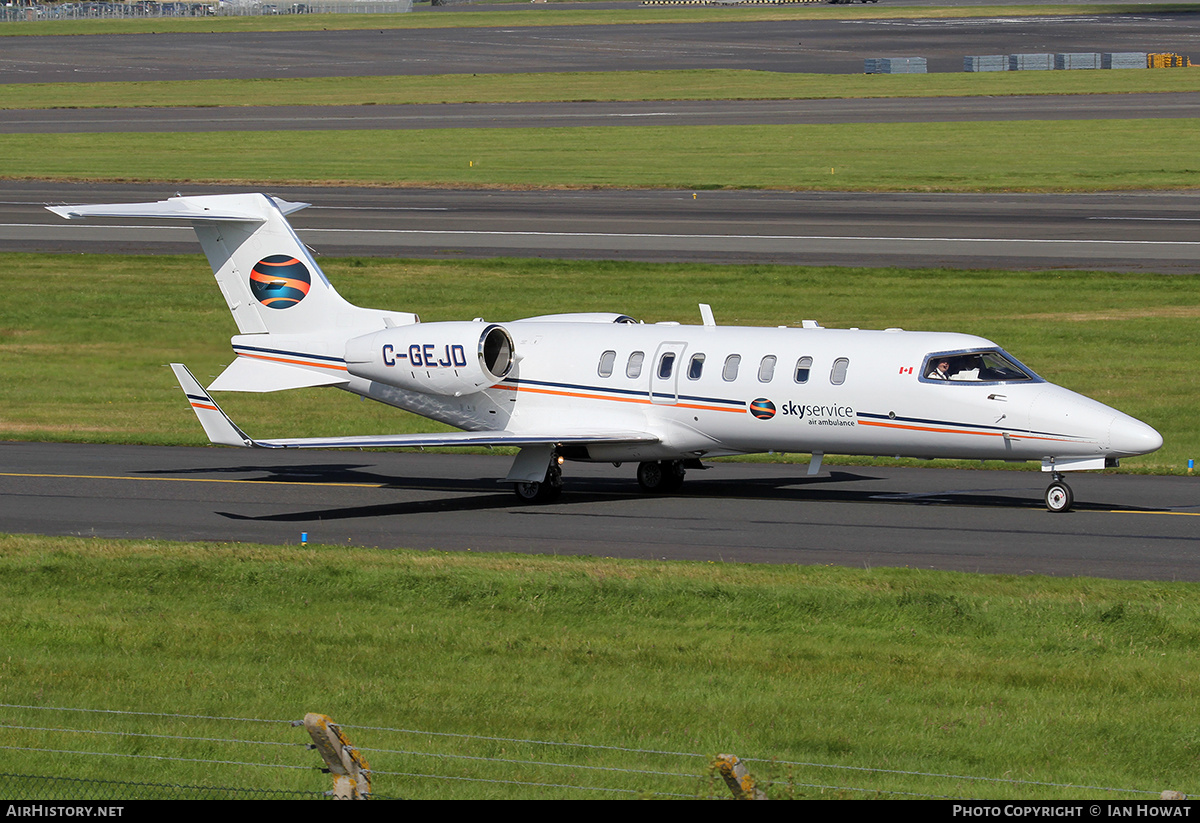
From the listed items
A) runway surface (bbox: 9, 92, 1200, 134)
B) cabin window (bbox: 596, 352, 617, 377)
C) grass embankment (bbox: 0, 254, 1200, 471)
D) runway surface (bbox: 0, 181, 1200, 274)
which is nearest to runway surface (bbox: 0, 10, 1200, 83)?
runway surface (bbox: 9, 92, 1200, 134)

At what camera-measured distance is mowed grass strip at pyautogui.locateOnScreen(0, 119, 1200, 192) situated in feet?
212

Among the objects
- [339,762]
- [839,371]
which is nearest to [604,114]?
[839,371]

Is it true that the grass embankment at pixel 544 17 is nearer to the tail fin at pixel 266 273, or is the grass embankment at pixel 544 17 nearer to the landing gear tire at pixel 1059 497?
the tail fin at pixel 266 273

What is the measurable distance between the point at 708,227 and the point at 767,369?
1199 inches

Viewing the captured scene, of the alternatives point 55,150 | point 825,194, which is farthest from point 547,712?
point 55,150

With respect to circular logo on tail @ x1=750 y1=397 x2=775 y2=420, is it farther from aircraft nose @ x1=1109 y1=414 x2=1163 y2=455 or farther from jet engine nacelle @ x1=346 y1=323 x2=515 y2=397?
aircraft nose @ x1=1109 y1=414 x2=1163 y2=455

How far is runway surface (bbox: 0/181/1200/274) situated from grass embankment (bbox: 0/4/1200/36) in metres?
87.5

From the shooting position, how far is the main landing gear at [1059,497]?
23.9 m

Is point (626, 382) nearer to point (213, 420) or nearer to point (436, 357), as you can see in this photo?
point (436, 357)

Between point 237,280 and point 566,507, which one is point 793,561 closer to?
point 566,507

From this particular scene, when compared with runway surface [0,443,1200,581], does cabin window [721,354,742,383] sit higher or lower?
higher

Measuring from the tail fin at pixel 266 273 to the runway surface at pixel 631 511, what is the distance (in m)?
3.08

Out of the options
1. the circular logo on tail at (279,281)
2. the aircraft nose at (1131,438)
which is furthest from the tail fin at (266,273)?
the aircraft nose at (1131,438)
